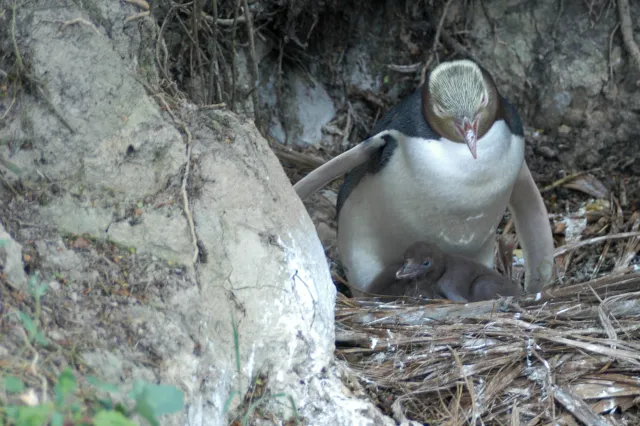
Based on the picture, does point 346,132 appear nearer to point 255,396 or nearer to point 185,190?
point 185,190

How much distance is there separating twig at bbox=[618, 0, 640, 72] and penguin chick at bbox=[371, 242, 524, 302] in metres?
2.06

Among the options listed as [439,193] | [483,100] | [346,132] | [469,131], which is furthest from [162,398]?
[346,132]

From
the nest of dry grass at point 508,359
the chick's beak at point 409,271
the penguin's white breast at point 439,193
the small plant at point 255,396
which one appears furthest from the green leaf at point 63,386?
the penguin's white breast at point 439,193

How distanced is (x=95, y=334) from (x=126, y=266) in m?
0.33

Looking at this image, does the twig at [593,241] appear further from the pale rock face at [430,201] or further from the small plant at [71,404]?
the small plant at [71,404]

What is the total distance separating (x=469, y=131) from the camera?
416cm

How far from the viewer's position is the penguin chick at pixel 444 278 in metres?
4.38

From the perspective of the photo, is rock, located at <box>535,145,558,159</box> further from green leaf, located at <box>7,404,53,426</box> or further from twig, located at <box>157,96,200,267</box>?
green leaf, located at <box>7,404,53,426</box>

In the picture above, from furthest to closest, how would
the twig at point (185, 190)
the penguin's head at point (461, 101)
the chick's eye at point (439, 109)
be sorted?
the chick's eye at point (439, 109) < the penguin's head at point (461, 101) < the twig at point (185, 190)

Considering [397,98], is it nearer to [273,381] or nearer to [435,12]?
[435,12]

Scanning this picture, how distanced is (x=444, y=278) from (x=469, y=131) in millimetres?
781

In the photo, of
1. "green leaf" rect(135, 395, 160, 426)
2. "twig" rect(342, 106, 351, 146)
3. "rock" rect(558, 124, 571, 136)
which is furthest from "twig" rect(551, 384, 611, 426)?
"twig" rect(342, 106, 351, 146)

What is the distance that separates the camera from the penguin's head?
424cm

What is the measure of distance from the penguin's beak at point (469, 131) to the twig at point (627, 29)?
202cm
